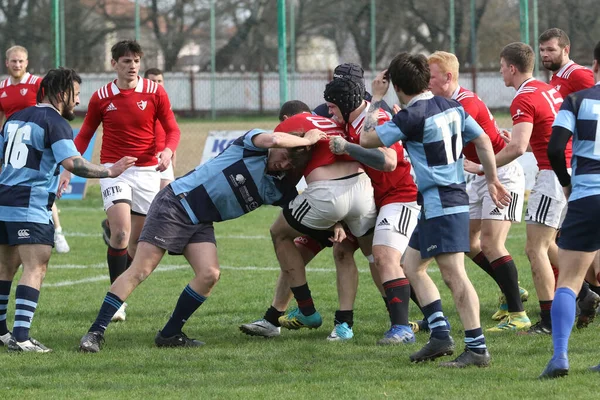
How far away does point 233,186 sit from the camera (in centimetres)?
630

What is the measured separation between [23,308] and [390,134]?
274cm

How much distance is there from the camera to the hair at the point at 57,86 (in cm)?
628

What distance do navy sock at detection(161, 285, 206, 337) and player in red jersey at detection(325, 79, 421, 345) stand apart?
4.14 ft

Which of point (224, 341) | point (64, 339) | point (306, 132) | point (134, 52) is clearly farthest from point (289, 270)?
point (134, 52)

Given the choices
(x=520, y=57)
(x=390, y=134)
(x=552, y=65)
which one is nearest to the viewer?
(x=390, y=134)

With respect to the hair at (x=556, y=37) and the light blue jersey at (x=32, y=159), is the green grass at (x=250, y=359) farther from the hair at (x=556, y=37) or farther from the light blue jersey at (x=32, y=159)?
the hair at (x=556, y=37)

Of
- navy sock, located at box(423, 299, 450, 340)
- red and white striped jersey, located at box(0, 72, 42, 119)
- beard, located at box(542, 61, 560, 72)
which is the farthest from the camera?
red and white striped jersey, located at box(0, 72, 42, 119)

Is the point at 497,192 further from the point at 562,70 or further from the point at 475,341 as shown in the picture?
the point at 562,70

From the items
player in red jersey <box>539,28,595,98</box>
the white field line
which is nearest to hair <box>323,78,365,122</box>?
player in red jersey <box>539,28,595,98</box>

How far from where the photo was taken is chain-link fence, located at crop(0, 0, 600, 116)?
71.7ft

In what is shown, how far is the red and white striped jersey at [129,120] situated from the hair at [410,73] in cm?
303

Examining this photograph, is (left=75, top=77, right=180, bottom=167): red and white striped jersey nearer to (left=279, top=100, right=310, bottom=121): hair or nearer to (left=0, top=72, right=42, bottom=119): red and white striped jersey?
(left=279, top=100, right=310, bottom=121): hair

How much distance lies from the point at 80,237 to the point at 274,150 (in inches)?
278

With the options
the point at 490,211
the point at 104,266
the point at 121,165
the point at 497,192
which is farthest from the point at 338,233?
the point at 104,266
